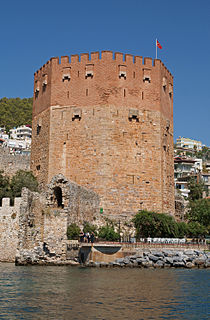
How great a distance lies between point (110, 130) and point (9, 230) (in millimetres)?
8781

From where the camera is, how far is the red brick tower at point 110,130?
26.9 meters

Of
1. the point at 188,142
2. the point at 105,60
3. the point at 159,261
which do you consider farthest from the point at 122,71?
the point at 188,142

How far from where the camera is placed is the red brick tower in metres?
26.9

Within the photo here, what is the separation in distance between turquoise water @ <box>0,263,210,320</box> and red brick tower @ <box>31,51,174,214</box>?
434 inches

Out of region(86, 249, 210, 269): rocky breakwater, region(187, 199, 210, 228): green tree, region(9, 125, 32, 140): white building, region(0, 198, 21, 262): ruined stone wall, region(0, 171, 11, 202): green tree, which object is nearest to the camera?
region(86, 249, 210, 269): rocky breakwater

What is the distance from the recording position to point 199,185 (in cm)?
4747

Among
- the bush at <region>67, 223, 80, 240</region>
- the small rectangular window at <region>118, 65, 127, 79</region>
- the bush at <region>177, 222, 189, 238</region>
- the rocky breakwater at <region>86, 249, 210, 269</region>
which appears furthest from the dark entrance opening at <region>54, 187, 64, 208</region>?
the small rectangular window at <region>118, 65, 127, 79</region>

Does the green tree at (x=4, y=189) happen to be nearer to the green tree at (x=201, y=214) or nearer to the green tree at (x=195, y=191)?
the green tree at (x=201, y=214)

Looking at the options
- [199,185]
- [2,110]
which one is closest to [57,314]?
[199,185]

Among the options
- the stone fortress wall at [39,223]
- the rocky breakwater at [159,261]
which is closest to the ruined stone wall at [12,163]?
the stone fortress wall at [39,223]

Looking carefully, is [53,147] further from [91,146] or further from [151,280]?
[151,280]

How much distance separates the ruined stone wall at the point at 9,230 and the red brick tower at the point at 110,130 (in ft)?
19.2

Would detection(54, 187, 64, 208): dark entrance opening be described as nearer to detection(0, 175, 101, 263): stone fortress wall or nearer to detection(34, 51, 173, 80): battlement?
detection(0, 175, 101, 263): stone fortress wall

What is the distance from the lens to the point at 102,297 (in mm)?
11234
